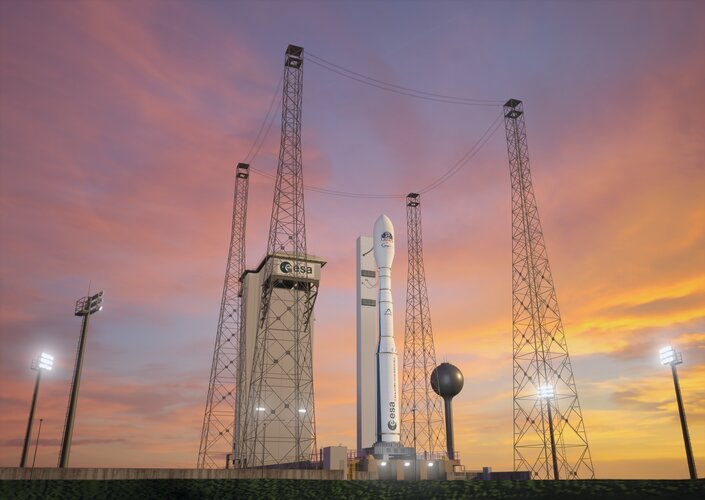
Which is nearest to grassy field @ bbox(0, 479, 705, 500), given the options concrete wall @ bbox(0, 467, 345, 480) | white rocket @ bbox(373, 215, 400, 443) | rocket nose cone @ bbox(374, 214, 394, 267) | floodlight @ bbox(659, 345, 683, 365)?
concrete wall @ bbox(0, 467, 345, 480)

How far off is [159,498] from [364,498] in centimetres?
1322

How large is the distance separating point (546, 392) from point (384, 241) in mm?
21165

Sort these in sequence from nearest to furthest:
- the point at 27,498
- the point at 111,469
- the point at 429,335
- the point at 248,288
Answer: the point at 27,498 < the point at 111,469 < the point at 429,335 < the point at 248,288

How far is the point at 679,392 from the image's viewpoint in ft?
144

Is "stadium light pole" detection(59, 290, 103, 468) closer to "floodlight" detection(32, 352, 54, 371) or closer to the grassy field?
the grassy field

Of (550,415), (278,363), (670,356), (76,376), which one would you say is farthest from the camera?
(278,363)

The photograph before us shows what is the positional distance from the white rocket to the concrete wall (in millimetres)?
13224

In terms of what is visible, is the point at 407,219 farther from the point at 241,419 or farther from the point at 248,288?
the point at 241,419

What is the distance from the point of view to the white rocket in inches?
2208

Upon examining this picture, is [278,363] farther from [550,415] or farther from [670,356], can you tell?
[670,356]

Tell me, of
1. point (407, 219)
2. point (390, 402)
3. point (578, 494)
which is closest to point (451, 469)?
point (390, 402)

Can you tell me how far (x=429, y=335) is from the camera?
221 feet

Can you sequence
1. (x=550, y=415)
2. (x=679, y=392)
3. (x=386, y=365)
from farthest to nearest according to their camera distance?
(x=386, y=365) < (x=550, y=415) < (x=679, y=392)

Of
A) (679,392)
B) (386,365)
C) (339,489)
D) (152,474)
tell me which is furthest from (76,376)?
(679,392)
